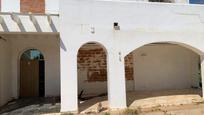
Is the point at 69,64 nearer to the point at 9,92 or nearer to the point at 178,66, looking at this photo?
the point at 9,92

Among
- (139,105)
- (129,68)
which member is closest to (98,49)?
(129,68)

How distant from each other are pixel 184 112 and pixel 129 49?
402 cm

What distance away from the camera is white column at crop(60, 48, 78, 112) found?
12617mm

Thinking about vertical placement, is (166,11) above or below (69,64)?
above

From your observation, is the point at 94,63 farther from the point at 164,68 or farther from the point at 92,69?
the point at 164,68

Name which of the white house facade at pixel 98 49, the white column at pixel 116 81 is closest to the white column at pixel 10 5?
the white house facade at pixel 98 49

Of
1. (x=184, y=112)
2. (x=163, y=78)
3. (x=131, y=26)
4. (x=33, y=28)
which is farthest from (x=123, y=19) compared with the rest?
(x=163, y=78)

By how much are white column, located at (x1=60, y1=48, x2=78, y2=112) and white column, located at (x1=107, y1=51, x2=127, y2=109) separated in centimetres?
179

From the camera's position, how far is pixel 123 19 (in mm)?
13773

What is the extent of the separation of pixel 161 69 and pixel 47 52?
26.2 ft

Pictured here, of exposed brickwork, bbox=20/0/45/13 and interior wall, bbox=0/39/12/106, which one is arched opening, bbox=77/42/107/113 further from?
exposed brickwork, bbox=20/0/45/13

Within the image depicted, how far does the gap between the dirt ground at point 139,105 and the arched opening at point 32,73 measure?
112 centimetres

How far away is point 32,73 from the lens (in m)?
18.0

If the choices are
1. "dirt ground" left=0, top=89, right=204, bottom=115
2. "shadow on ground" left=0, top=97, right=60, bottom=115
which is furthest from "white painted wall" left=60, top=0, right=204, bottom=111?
"shadow on ground" left=0, top=97, right=60, bottom=115
